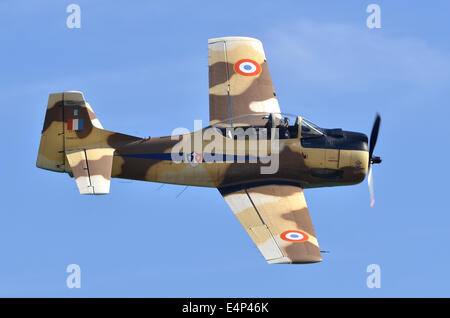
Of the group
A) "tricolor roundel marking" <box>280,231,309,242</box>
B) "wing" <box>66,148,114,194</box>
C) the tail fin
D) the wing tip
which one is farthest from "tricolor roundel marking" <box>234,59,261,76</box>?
the wing tip

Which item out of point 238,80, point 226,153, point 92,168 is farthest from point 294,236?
point 238,80

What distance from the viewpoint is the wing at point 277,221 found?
29.6m

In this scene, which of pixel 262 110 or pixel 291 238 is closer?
pixel 291 238

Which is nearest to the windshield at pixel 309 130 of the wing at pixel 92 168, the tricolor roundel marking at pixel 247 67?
the tricolor roundel marking at pixel 247 67

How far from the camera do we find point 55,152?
32.4 metres

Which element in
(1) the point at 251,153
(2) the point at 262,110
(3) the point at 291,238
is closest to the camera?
(3) the point at 291,238

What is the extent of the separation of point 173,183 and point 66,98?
13.1 feet

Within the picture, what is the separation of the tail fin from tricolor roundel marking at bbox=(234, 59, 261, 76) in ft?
15.8

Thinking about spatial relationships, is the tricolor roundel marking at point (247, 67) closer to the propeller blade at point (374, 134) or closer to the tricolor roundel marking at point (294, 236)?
the propeller blade at point (374, 134)

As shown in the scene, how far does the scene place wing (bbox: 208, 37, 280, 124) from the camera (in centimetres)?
3441

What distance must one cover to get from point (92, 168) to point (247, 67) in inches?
274

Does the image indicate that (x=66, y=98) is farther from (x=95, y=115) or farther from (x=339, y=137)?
(x=339, y=137)

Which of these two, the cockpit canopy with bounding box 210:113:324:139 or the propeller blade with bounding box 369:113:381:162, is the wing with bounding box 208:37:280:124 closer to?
the cockpit canopy with bounding box 210:113:324:139

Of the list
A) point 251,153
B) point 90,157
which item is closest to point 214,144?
point 251,153
